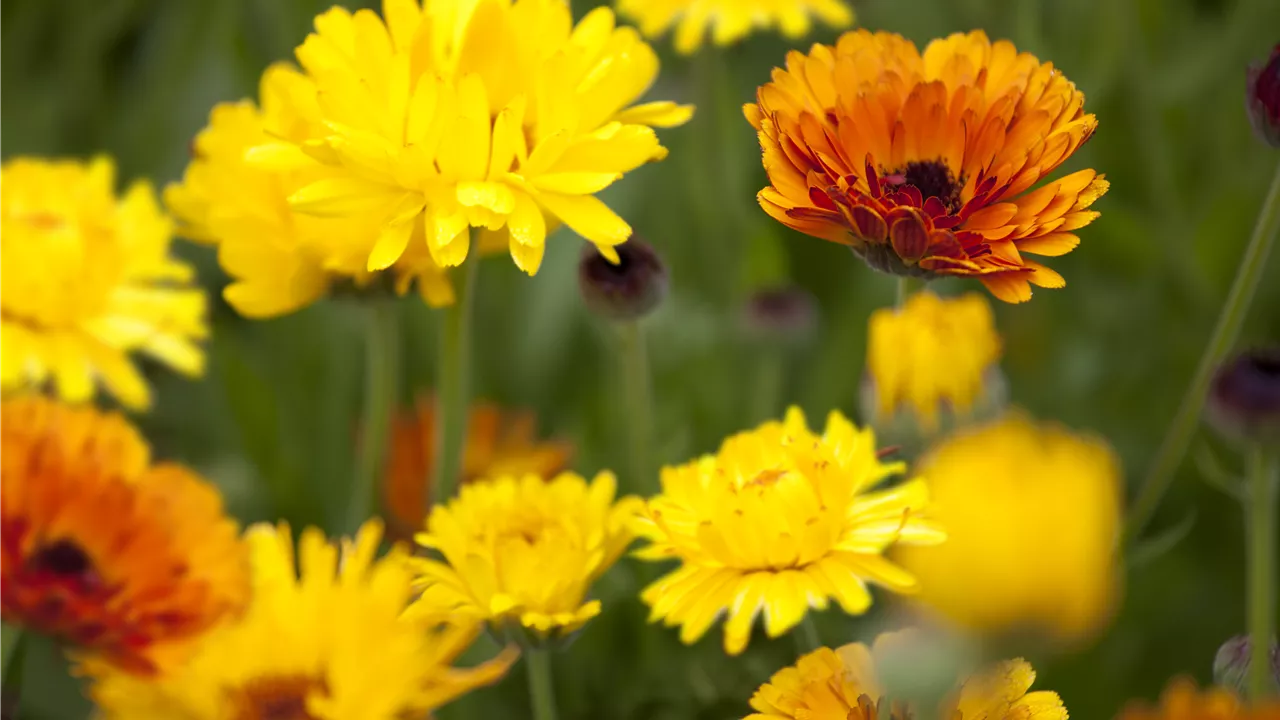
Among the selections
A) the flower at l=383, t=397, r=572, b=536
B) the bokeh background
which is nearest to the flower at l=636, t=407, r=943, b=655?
the bokeh background

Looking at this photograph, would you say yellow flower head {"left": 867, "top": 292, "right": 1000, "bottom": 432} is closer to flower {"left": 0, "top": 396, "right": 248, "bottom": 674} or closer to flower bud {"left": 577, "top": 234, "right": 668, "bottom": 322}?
flower bud {"left": 577, "top": 234, "right": 668, "bottom": 322}

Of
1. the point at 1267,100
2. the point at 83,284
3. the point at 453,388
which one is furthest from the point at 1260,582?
the point at 83,284

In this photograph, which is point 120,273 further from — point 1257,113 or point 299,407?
point 1257,113

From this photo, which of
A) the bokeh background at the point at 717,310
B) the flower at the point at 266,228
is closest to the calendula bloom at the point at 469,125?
the flower at the point at 266,228

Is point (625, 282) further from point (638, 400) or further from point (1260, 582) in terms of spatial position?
point (1260, 582)

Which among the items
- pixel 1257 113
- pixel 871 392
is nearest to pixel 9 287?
pixel 871 392

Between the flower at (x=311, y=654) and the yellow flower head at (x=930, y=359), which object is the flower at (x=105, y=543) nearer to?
the flower at (x=311, y=654)
